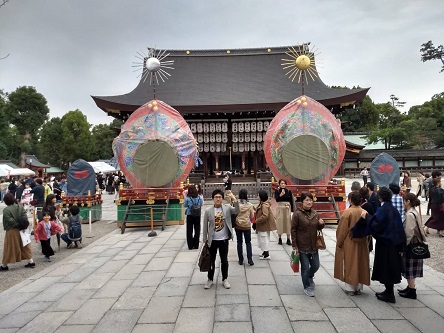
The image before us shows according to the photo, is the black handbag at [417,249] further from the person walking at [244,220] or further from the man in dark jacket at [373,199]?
the person walking at [244,220]

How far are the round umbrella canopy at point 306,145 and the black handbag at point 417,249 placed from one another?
20.8 feet

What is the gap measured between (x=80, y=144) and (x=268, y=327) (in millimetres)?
44044

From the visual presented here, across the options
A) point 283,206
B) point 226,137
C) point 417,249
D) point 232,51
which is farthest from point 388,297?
point 232,51

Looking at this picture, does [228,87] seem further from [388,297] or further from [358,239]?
[388,297]

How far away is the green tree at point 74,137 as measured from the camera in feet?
142

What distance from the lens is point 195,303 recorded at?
15.8 feet

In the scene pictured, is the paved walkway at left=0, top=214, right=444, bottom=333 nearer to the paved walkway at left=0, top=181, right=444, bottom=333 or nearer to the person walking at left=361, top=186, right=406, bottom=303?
the paved walkway at left=0, top=181, right=444, bottom=333

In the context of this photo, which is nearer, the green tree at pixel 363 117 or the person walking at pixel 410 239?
the person walking at pixel 410 239

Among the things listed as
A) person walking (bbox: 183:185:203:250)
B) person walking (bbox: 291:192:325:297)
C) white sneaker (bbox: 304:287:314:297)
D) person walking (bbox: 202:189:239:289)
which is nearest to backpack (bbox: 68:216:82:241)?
person walking (bbox: 183:185:203:250)

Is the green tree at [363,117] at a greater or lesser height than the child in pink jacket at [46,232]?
greater

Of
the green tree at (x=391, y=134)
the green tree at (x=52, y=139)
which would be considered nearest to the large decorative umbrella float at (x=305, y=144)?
the green tree at (x=391, y=134)

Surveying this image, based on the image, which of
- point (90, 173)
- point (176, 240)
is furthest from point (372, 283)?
point (90, 173)

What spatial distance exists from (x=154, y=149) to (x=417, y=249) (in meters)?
8.45

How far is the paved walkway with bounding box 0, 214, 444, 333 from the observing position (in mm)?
4141
